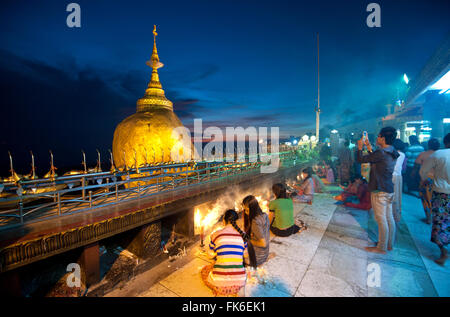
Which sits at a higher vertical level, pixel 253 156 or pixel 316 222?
pixel 253 156

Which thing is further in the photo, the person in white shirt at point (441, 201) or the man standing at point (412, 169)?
the man standing at point (412, 169)

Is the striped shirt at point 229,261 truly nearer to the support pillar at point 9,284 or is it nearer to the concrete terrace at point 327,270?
the concrete terrace at point 327,270

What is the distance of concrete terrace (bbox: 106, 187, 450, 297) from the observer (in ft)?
10.8

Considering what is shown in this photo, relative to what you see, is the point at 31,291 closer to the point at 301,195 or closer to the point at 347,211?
the point at 301,195

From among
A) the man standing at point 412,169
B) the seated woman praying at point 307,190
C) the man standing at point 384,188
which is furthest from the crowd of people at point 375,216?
the man standing at point 412,169

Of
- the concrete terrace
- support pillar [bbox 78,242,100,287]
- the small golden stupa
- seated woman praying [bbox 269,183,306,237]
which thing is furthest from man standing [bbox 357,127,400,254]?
the small golden stupa

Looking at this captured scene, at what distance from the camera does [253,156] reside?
374 inches

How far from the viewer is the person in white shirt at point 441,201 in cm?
397

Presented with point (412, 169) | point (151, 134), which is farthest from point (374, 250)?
point (151, 134)

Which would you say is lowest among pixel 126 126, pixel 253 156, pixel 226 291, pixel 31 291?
pixel 31 291

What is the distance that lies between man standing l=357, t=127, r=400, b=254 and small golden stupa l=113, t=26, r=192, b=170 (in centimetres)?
946

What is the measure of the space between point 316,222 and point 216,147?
4805 millimetres

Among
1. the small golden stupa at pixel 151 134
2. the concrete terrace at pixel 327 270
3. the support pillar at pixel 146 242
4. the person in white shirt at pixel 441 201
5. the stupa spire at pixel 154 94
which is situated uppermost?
the stupa spire at pixel 154 94
